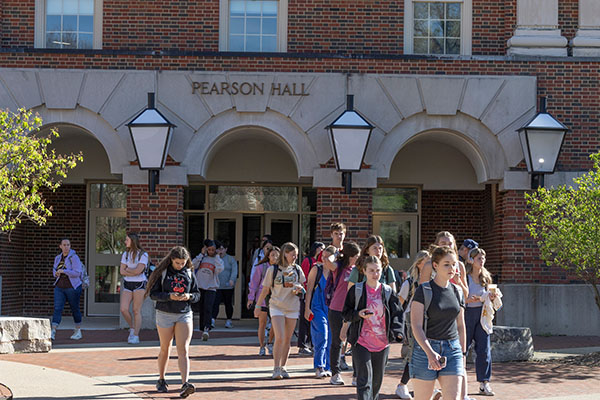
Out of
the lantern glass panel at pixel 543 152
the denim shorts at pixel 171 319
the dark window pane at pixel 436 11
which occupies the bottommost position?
the denim shorts at pixel 171 319

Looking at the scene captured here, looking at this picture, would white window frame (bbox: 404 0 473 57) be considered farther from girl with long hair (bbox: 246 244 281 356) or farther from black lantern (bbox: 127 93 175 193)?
girl with long hair (bbox: 246 244 281 356)

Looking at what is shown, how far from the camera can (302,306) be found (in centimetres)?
1330

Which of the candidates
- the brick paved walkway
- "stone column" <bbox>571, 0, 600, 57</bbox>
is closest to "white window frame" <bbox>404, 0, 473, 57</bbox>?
"stone column" <bbox>571, 0, 600, 57</bbox>

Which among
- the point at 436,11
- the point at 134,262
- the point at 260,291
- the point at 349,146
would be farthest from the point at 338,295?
the point at 436,11

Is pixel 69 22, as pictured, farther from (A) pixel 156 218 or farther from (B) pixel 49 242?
(B) pixel 49 242

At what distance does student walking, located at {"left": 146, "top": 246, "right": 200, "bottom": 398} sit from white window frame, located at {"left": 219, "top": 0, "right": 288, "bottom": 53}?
856cm

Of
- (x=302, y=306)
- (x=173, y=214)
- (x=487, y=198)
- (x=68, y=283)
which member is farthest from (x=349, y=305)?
(x=487, y=198)

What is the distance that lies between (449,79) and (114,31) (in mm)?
6718

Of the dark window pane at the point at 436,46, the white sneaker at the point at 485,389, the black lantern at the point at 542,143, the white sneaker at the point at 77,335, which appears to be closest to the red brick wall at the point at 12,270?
the white sneaker at the point at 77,335

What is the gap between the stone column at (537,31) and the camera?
56.4 ft

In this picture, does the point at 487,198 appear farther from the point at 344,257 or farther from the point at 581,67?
the point at 344,257

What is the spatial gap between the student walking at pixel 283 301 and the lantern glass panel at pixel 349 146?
529cm

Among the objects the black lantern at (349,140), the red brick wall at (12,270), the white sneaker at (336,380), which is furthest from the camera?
the red brick wall at (12,270)

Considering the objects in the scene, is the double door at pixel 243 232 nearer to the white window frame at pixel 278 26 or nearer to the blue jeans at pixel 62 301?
the white window frame at pixel 278 26
